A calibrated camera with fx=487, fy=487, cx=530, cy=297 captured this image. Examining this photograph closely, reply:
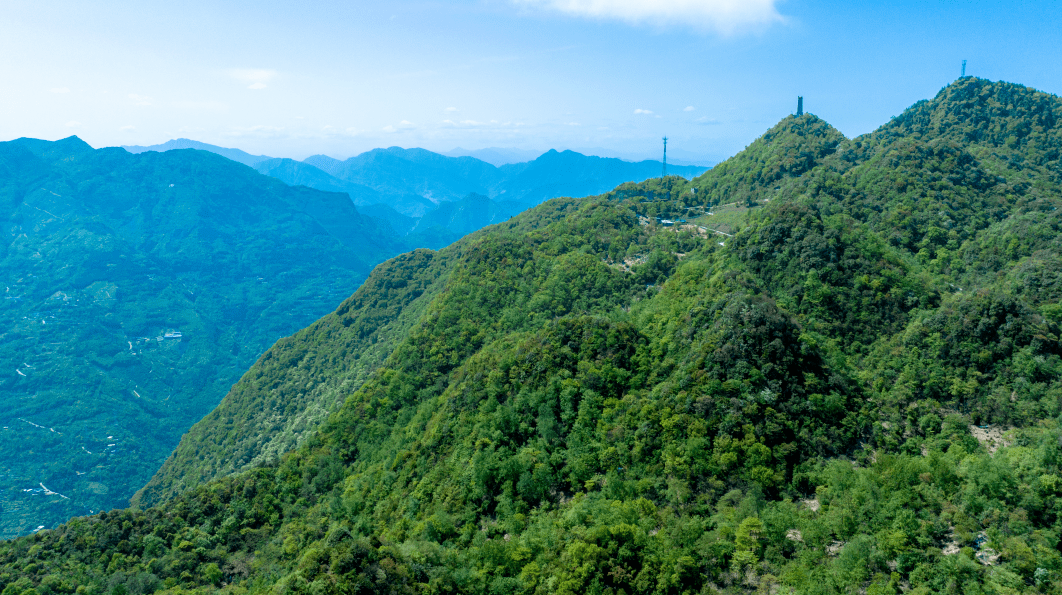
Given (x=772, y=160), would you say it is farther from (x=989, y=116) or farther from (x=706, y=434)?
(x=706, y=434)

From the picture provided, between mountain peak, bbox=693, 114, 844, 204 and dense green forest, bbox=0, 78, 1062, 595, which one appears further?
mountain peak, bbox=693, 114, 844, 204

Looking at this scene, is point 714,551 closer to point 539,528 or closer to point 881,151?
point 539,528

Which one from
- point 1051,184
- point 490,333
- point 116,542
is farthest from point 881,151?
point 116,542

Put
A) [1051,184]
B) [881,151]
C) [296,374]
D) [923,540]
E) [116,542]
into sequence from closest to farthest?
[923,540] < [116,542] < [1051,184] < [881,151] < [296,374]

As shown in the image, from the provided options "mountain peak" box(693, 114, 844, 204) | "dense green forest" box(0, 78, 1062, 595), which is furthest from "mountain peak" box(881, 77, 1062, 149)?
"mountain peak" box(693, 114, 844, 204)

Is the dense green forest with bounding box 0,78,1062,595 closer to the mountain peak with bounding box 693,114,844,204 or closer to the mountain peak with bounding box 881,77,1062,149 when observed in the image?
the mountain peak with bounding box 693,114,844,204

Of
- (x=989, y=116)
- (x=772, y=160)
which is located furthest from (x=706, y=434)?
(x=989, y=116)

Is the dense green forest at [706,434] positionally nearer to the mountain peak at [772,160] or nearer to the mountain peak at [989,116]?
the mountain peak at [772,160]

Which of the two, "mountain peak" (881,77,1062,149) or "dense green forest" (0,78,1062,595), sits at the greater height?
"mountain peak" (881,77,1062,149)
